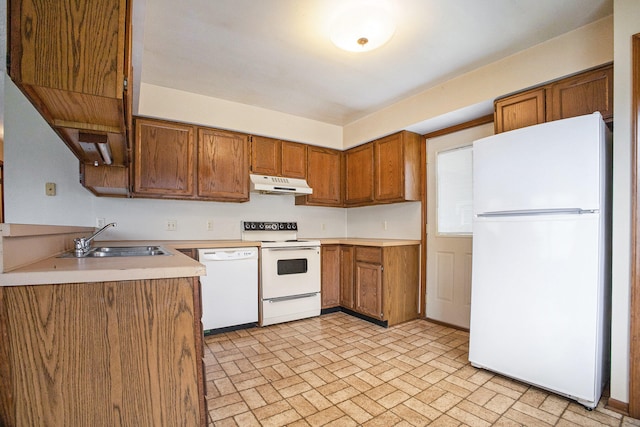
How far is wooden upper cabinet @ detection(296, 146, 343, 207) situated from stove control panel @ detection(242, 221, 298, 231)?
1.13 ft

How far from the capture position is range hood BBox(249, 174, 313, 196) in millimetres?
3385

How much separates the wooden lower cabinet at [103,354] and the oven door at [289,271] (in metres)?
2.10

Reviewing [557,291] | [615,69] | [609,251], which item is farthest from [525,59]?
[557,291]

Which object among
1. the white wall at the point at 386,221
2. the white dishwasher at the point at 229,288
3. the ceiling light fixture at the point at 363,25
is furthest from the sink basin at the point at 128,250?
the white wall at the point at 386,221

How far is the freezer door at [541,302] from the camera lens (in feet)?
5.81

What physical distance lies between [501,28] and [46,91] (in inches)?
102

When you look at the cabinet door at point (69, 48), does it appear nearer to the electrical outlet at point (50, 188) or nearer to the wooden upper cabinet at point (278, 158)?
the electrical outlet at point (50, 188)

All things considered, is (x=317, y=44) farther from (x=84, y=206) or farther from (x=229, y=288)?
(x=84, y=206)

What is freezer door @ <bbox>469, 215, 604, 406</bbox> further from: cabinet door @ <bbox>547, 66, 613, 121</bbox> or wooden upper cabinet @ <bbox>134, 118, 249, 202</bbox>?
wooden upper cabinet @ <bbox>134, 118, 249, 202</bbox>

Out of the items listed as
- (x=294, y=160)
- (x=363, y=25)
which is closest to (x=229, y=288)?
(x=294, y=160)

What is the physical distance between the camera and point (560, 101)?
86.5 inches

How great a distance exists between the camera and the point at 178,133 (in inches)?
123

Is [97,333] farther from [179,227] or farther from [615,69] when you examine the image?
[615,69]

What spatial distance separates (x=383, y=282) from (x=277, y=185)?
62.3 inches
